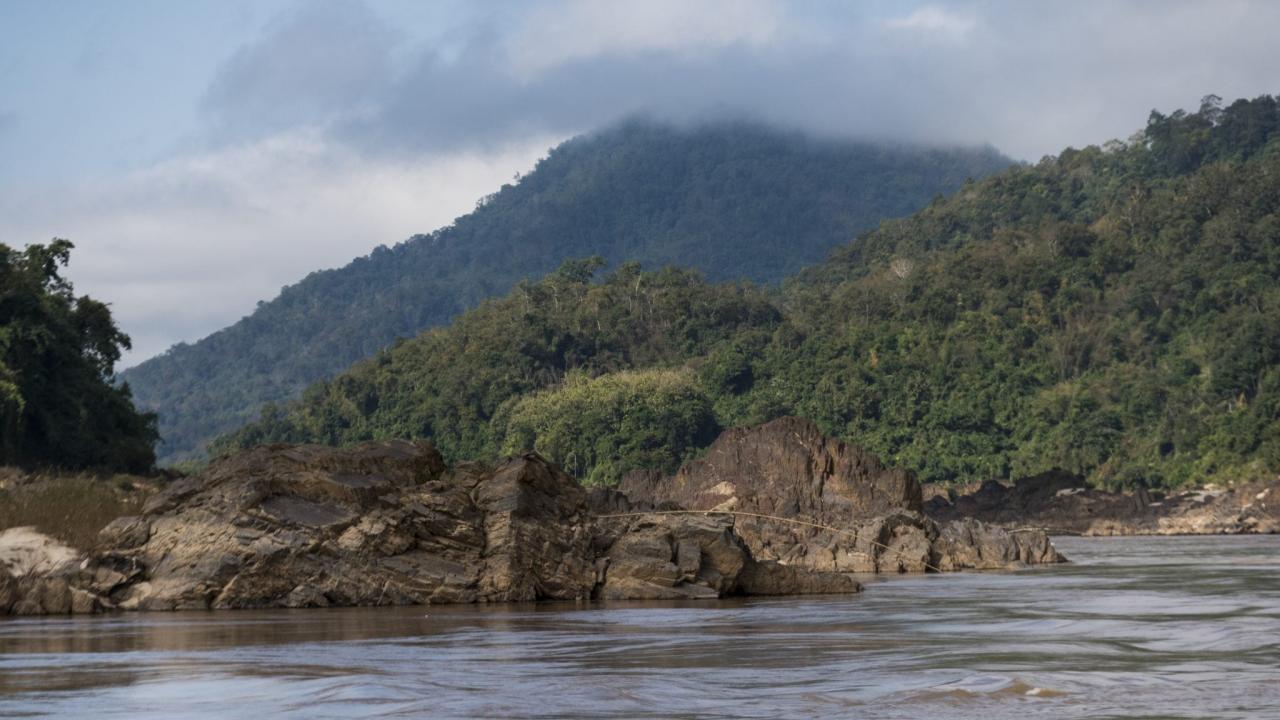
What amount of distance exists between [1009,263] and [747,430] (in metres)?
71.6

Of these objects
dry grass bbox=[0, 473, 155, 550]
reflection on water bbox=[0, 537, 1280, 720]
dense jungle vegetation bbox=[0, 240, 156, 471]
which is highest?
dense jungle vegetation bbox=[0, 240, 156, 471]

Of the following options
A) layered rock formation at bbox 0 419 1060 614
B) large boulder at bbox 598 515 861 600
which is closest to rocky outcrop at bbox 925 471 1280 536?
large boulder at bbox 598 515 861 600

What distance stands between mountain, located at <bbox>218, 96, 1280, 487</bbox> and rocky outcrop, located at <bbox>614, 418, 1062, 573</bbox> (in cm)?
4103

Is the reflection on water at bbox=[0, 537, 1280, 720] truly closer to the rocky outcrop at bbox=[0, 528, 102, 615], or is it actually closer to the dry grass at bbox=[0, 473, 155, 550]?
the rocky outcrop at bbox=[0, 528, 102, 615]

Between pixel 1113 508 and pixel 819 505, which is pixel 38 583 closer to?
pixel 819 505

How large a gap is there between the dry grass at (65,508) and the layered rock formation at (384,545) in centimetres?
78

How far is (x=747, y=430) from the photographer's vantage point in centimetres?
5531

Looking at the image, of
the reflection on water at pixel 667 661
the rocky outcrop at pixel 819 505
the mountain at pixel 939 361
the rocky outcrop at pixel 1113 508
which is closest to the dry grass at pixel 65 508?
the reflection on water at pixel 667 661

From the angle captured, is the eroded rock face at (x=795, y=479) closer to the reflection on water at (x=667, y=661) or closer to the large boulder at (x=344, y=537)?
the large boulder at (x=344, y=537)

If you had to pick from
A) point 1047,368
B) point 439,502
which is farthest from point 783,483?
point 1047,368

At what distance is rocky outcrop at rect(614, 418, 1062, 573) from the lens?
3450cm

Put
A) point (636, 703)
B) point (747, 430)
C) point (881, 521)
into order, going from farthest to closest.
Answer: point (747, 430)
point (881, 521)
point (636, 703)

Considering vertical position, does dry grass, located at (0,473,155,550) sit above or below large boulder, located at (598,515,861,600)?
above

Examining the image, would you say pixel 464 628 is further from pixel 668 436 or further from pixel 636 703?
pixel 668 436
